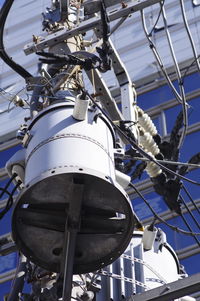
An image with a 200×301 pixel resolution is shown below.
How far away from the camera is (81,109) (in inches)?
292

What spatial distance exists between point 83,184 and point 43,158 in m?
0.35

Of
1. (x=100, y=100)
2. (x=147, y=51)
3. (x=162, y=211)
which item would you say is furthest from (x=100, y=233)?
(x=147, y=51)

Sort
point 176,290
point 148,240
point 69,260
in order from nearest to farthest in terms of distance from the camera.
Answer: point 176,290, point 69,260, point 148,240

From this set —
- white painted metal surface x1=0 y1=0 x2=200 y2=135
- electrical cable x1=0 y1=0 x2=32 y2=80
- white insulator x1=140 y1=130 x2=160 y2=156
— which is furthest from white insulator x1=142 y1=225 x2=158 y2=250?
white painted metal surface x1=0 y1=0 x2=200 y2=135

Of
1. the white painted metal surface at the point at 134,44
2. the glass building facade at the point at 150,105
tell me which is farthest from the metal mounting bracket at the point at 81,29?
the white painted metal surface at the point at 134,44

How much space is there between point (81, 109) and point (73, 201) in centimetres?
76

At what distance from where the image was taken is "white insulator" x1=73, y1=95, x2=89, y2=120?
7410mm

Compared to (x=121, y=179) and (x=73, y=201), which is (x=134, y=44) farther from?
(x=73, y=201)

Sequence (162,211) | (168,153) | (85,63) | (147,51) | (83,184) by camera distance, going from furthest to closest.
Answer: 1. (147,51)
2. (162,211)
3. (168,153)
4. (85,63)
5. (83,184)

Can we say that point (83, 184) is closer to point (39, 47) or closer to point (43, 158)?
point (43, 158)

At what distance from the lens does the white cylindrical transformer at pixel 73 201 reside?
22.8 ft

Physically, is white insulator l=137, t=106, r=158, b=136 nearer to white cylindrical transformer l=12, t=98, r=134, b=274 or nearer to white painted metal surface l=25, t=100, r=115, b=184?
white painted metal surface l=25, t=100, r=115, b=184

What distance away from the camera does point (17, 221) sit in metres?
7.10

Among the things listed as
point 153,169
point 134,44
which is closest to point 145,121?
point 153,169
